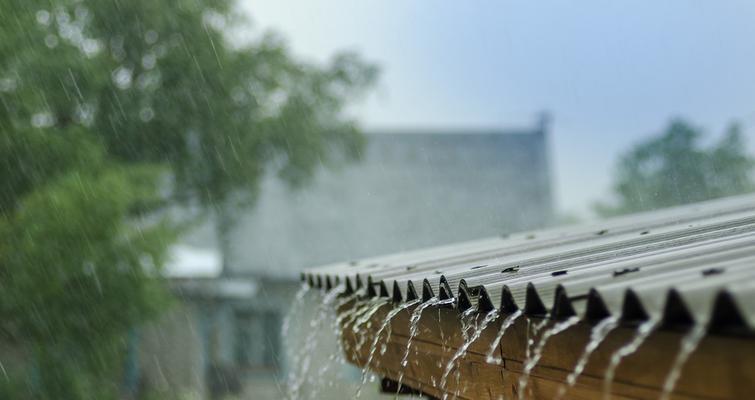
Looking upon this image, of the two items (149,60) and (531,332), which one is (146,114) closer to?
(149,60)

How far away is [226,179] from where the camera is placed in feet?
45.5

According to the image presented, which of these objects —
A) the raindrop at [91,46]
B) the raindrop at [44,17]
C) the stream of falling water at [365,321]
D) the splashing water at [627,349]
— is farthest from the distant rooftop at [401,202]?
the splashing water at [627,349]

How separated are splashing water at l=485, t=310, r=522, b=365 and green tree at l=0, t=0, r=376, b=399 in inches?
326

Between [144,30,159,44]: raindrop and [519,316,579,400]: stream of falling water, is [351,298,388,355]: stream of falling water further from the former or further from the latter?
[144,30,159,44]: raindrop

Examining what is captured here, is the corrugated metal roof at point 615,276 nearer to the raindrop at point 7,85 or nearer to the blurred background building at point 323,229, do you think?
the raindrop at point 7,85

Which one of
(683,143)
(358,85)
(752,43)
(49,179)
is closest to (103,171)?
(49,179)

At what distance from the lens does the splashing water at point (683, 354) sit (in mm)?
1403

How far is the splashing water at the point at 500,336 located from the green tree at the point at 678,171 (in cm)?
2192

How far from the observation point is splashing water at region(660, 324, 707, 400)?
4.60ft

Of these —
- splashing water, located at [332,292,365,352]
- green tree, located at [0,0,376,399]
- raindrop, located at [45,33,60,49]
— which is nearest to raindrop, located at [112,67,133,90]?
green tree, located at [0,0,376,399]

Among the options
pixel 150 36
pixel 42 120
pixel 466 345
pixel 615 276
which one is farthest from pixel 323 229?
pixel 615 276

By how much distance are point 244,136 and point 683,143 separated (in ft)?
55.7

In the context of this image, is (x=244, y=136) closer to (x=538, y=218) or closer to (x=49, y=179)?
(x=49, y=179)

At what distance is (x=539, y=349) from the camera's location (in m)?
2.08
